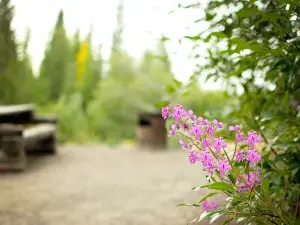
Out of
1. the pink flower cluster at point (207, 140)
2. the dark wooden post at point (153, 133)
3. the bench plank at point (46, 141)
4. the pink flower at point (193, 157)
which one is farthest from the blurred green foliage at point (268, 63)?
the dark wooden post at point (153, 133)

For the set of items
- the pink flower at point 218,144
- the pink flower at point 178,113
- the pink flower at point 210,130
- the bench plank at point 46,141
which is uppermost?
the pink flower at point 178,113

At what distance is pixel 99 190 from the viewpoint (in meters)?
3.58

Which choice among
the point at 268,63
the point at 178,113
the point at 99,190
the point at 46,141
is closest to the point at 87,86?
the point at 46,141

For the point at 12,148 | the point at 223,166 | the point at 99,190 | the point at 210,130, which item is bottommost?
the point at 99,190

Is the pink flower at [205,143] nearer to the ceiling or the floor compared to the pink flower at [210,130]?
nearer to the floor

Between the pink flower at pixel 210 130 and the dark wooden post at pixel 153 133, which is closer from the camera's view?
the pink flower at pixel 210 130

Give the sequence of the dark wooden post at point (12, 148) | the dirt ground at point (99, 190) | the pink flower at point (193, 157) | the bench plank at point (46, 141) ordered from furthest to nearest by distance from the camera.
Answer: the bench plank at point (46, 141) → the dark wooden post at point (12, 148) → the dirt ground at point (99, 190) → the pink flower at point (193, 157)

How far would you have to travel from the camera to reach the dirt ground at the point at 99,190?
2.73m

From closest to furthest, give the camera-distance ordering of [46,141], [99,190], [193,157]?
[193,157]
[99,190]
[46,141]

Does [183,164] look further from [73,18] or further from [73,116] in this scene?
[73,18]

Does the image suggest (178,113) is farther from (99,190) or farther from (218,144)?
(99,190)

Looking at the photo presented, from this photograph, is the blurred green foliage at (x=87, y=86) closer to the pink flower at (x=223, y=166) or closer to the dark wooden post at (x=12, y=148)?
the dark wooden post at (x=12, y=148)

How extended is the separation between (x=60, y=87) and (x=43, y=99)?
0.70 m

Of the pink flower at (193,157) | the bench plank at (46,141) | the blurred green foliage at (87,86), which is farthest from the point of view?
the blurred green foliage at (87,86)
